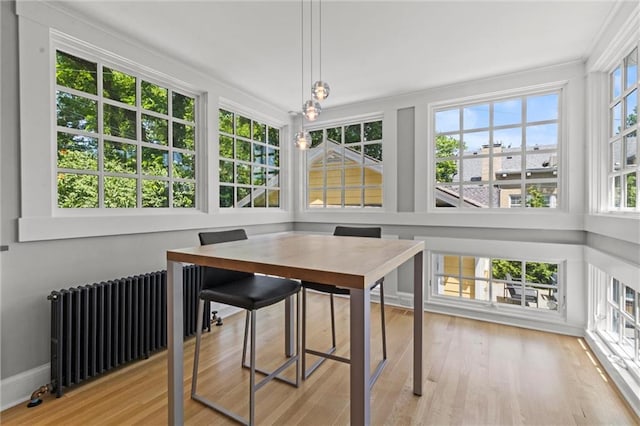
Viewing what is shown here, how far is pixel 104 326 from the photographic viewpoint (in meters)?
2.03

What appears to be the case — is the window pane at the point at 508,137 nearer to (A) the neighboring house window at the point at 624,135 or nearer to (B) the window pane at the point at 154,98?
(A) the neighboring house window at the point at 624,135

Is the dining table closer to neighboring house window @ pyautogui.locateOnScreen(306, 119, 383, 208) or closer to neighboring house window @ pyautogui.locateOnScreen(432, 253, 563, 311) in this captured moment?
neighboring house window @ pyautogui.locateOnScreen(432, 253, 563, 311)

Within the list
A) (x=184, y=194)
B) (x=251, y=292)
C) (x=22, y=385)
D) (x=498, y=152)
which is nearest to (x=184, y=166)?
(x=184, y=194)

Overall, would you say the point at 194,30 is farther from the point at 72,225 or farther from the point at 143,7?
the point at 72,225

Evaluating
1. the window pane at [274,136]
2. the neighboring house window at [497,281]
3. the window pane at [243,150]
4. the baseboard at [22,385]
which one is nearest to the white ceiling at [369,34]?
the window pane at [243,150]

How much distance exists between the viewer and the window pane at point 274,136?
4.03m

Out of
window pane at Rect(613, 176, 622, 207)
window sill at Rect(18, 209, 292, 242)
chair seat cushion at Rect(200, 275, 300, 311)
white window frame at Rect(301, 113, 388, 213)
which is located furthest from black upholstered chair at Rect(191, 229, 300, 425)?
window pane at Rect(613, 176, 622, 207)

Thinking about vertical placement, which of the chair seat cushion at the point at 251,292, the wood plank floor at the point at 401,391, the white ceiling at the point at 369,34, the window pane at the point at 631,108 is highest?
the white ceiling at the point at 369,34

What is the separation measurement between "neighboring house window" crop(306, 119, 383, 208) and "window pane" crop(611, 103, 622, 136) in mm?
2053

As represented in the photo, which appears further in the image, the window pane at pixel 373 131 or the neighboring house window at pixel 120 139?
the window pane at pixel 373 131

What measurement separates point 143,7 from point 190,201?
5.19 ft

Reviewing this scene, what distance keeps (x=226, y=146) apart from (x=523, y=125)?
310 centimetres

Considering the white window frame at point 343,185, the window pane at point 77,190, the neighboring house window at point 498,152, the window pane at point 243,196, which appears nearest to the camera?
the window pane at point 77,190

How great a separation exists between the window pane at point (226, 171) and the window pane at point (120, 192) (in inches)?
35.3
